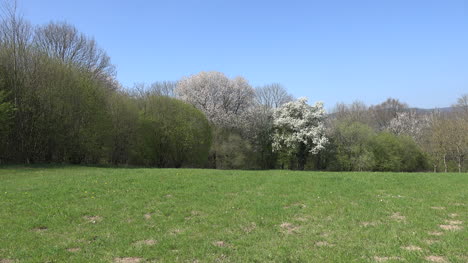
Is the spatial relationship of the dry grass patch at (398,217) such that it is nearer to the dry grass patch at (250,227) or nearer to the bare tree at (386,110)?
the dry grass patch at (250,227)

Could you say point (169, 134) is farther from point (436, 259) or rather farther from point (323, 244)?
point (436, 259)

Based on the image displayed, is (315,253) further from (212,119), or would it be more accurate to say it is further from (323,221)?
(212,119)

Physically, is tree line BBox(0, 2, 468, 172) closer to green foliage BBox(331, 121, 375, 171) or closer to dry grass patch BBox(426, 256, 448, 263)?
green foliage BBox(331, 121, 375, 171)

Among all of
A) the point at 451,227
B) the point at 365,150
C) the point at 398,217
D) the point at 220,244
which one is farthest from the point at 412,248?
the point at 365,150

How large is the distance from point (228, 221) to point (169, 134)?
28.5 metres

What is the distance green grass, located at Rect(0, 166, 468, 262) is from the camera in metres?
6.39

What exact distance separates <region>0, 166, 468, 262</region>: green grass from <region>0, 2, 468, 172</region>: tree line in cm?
1370

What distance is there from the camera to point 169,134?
36.1 meters

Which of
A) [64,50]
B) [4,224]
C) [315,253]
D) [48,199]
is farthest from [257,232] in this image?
[64,50]

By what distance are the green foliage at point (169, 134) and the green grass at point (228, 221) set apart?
70.5 ft

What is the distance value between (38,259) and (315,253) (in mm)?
5535

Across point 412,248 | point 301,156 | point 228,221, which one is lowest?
point 412,248

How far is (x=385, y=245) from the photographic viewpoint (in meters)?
6.65

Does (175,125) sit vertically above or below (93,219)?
above
